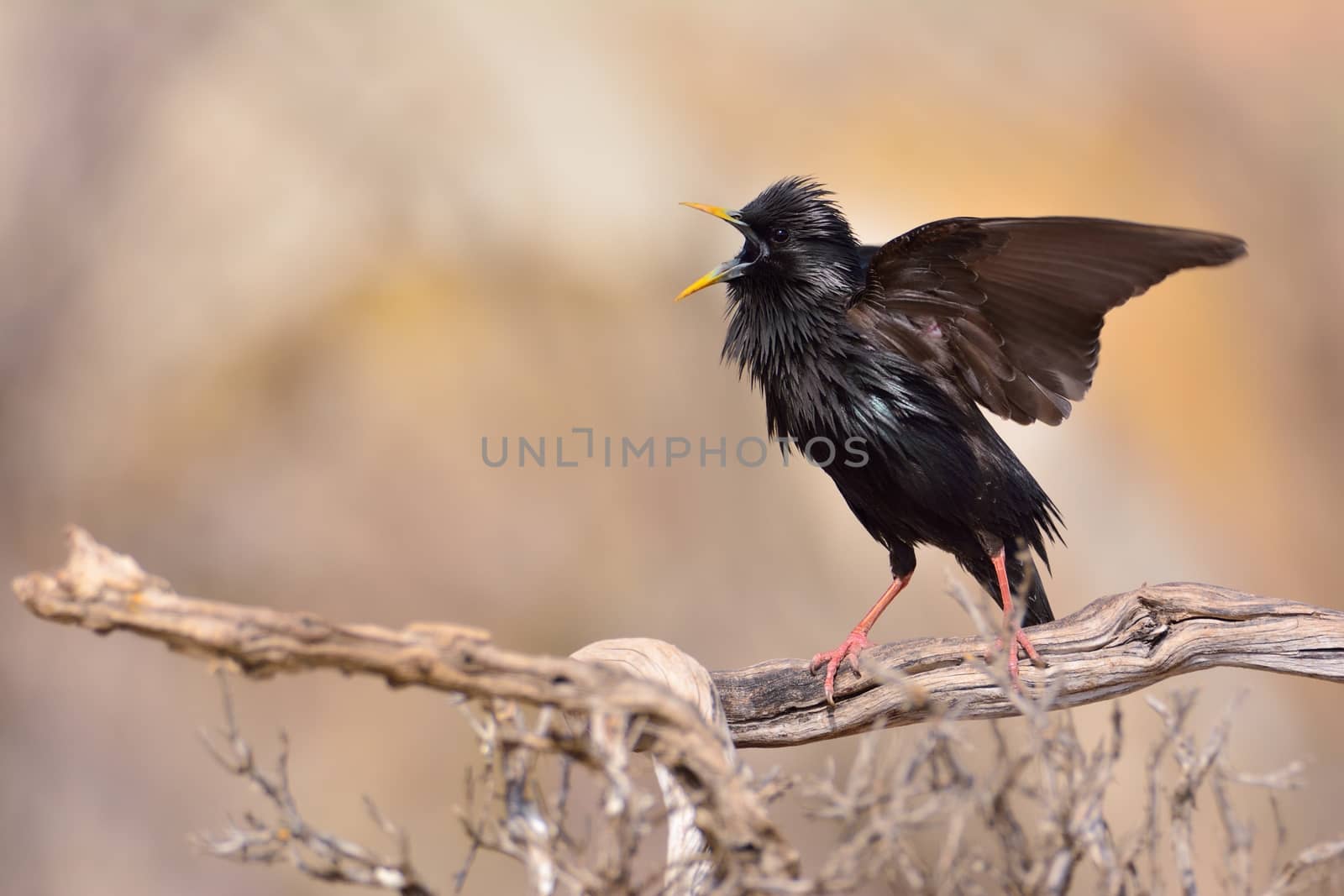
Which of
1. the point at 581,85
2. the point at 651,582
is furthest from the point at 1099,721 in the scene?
the point at 581,85

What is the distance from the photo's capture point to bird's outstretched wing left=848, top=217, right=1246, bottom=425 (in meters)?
3.65

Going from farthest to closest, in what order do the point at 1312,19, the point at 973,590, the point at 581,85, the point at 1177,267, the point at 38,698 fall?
the point at 1312,19 < the point at 581,85 < the point at 38,698 < the point at 973,590 < the point at 1177,267

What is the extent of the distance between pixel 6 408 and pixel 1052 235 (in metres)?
6.53

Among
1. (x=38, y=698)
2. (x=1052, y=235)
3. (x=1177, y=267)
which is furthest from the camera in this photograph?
(x=38, y=698)

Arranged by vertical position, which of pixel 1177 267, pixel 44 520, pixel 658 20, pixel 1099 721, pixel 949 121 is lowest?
pixel 1099 721

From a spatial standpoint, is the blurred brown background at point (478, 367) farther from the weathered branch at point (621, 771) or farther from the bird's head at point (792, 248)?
the weathered branch at point (621, 771)

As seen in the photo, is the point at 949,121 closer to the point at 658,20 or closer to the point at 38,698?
the point at 658,20

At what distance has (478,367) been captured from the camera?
7793 mm

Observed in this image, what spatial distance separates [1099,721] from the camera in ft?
24.6


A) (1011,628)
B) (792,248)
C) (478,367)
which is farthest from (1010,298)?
(478,367)

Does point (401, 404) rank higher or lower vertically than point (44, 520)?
higher

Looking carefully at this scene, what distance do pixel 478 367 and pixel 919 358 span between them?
161 inches

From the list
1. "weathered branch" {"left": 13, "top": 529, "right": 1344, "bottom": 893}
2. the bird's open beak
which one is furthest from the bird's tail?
"weathered branch" {"left": 13, "top": 529, "right": 1344, "bottom": 893}

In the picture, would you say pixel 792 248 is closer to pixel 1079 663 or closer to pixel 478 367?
pixel 1079 663
